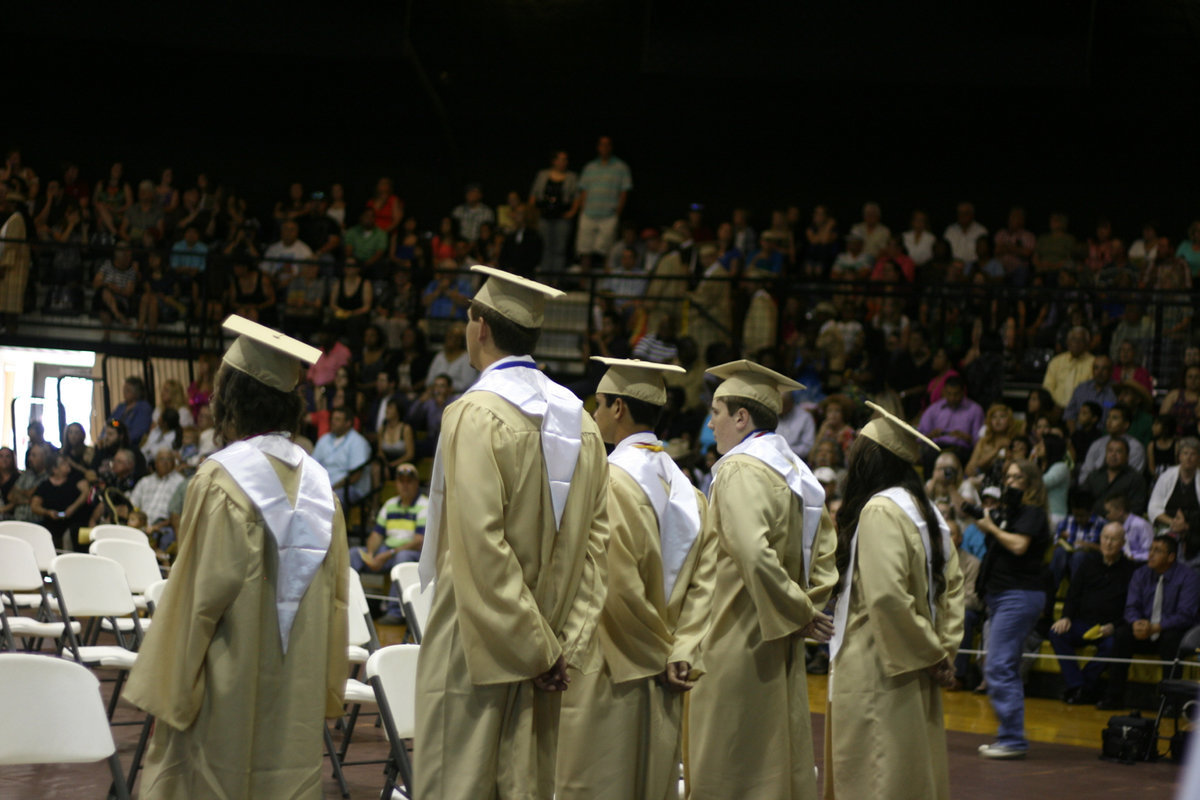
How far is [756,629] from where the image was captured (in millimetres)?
4680

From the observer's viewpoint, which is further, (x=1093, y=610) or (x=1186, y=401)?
(x=1186, y=401)

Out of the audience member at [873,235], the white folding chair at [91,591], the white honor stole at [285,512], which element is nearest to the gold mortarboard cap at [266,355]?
the white honor stole at [285,512]

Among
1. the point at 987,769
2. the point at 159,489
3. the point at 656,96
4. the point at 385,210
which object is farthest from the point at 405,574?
the point at 656,96

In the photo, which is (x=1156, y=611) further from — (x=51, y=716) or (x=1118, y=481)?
(x=51, y=716)

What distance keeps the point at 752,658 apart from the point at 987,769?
2734 mm

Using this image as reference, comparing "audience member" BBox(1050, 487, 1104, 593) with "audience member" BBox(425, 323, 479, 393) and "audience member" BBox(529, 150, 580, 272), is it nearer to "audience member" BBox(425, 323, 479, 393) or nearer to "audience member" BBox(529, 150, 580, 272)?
"audience member" BBox(425, 323, 479, 393)

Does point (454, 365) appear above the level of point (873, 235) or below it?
below

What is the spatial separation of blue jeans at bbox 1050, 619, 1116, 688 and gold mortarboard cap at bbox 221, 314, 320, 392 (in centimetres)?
699

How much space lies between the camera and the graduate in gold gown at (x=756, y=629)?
15.0 feet

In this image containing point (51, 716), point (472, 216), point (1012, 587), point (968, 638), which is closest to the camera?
point (51, 716)

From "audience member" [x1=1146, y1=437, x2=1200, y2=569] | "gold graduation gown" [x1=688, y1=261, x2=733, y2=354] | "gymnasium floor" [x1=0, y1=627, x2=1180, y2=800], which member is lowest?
"gymnasium floor" [x1=0, y1=627, x2=1180, y2=800]

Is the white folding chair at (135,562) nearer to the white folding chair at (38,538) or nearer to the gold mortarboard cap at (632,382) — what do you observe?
the white folding chair at (38,538)

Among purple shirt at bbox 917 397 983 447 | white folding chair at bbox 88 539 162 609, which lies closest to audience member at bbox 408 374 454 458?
purple shirt at bbox 917 397 983 447

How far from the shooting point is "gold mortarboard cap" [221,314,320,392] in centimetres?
339
